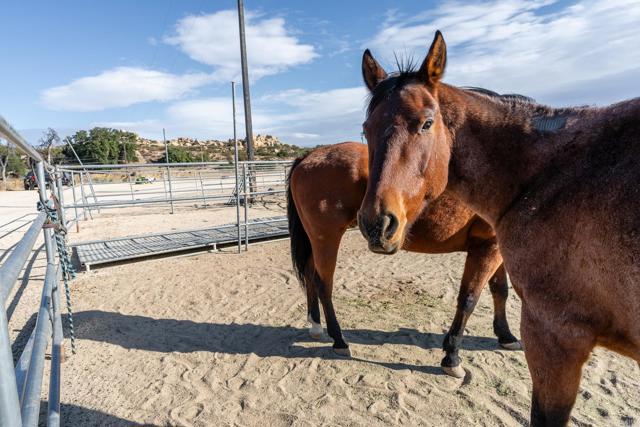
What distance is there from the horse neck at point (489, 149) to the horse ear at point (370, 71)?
42 centimetres

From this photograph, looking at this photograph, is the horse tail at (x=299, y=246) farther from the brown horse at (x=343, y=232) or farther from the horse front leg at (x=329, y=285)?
the horse front leg at (x=329, y=285)

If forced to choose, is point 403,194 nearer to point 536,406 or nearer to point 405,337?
point 536,406

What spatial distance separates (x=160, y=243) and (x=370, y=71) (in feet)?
22.4

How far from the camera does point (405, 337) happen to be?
3.67m

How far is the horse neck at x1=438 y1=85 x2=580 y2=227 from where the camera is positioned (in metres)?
1.66

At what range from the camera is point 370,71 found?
2.16 metres

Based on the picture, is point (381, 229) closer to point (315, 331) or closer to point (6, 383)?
point (6, 383)

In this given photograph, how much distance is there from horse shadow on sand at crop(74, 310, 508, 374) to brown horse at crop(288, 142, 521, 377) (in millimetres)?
237

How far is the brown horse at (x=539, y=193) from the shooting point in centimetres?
124

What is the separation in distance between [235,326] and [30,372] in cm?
274

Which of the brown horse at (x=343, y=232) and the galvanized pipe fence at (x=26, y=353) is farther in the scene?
the brown horse at (x=343, y=232)

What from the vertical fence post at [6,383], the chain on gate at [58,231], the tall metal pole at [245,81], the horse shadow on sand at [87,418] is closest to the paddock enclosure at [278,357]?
the horse shadow on sand at [87,418]

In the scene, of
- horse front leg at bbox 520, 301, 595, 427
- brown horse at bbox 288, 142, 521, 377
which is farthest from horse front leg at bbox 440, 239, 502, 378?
horse front leg at bbox 520, 301, 595, 427

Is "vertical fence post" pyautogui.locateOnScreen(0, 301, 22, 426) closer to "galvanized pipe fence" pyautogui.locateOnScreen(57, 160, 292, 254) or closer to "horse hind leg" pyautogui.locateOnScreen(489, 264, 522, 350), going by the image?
"horse hind leg" pyautogui.locateOnScreen(489, 264, 522, 350)
